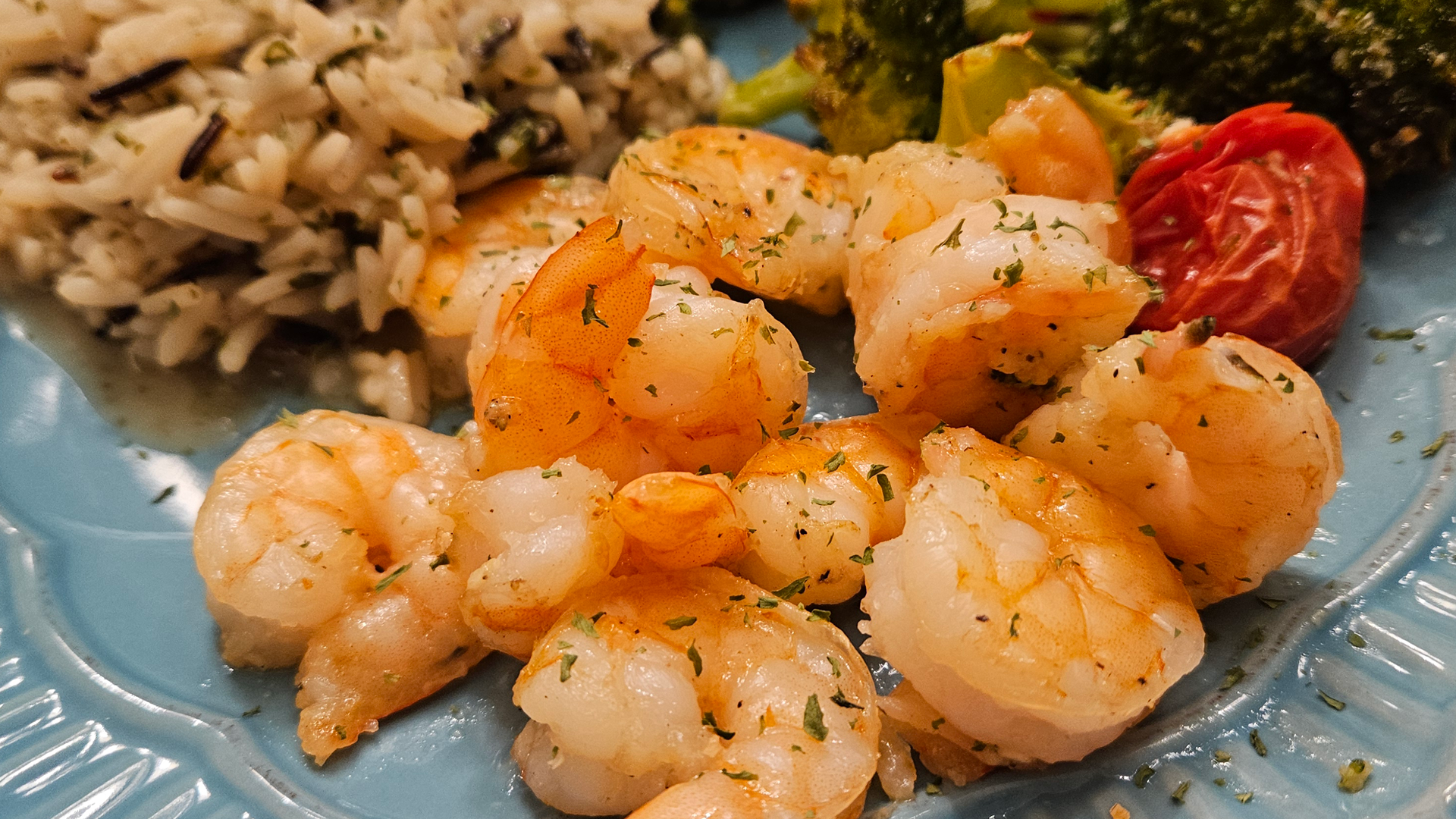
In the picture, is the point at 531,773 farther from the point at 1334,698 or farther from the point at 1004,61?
the point at 1004,61

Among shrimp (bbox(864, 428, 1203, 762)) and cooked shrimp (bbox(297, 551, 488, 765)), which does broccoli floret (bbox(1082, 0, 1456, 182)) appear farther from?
cooked shrimp (bbox(297, 551, 488, 765))

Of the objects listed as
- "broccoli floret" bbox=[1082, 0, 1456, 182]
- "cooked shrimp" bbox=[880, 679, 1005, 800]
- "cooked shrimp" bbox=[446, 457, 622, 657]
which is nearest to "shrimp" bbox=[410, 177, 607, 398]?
"cooked shrimp" bbox=[446, 457, 622, 657]

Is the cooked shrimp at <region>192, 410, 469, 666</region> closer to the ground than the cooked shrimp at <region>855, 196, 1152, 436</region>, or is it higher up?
closer to the ground

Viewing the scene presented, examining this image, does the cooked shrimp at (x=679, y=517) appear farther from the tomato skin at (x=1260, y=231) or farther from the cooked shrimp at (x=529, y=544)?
the tomato skin at (x=1260, y=231)

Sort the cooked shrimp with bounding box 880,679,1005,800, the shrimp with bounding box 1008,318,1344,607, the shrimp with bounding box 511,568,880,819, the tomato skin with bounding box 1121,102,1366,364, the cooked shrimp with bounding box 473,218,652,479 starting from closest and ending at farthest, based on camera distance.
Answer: the shrimp with bounding box 511,568,880,819, the shrimp with bounding box 1008,318,1344,607, the cooked shrimp with bounding box 880,679,1005,800, the cooked shrimp with bounding box 473,218,652,479, the tomato skin with bounding box 1121,102,1366,364

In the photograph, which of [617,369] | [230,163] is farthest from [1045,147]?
[230,163]

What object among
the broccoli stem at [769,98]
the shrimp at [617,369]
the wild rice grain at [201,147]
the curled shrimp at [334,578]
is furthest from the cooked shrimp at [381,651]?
the broccoli stem at [769,98]
